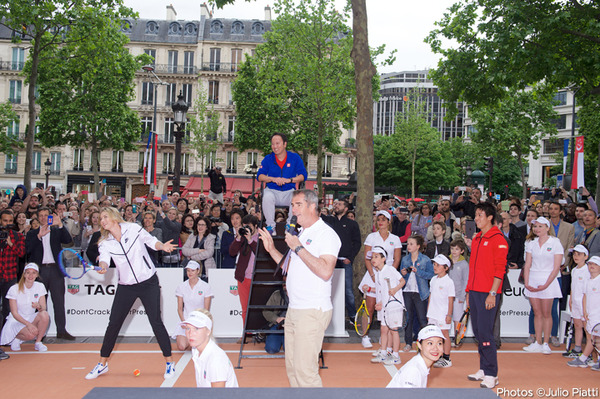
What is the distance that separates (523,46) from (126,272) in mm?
12531

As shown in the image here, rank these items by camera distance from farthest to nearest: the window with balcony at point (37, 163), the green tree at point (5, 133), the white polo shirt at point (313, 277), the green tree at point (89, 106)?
the window with balcony at point (37, 163) < the green tree at point (5, 133) < the green tree at point (89, 106) < the white polo shirt at point (313, 277)

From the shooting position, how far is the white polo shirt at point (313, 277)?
4.82 m

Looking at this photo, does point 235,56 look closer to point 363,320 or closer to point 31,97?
point 31,97

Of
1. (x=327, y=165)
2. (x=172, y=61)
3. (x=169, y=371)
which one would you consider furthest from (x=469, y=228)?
(x=172, y=61)

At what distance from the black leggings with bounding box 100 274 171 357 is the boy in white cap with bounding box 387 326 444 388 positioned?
3573 mm

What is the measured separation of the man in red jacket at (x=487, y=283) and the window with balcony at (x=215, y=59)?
164ft

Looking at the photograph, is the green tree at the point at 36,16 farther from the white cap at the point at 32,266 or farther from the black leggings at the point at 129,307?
the black leggings at the point at 129,307

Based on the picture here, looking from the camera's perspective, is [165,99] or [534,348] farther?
[165,99]

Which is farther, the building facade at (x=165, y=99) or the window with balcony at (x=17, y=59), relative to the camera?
the window with balcony at (x=17, y=59)

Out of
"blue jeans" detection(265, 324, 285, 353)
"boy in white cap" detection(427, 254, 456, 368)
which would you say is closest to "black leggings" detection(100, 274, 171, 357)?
"blue jeans" detection(265, 324, 285, 353)

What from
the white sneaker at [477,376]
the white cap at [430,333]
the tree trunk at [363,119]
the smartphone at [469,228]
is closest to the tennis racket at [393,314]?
the white sneaker at [477,376]

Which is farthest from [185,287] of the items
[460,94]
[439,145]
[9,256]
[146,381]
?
[439,145]

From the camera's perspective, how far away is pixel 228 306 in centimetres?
945

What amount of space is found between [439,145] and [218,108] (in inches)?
943
